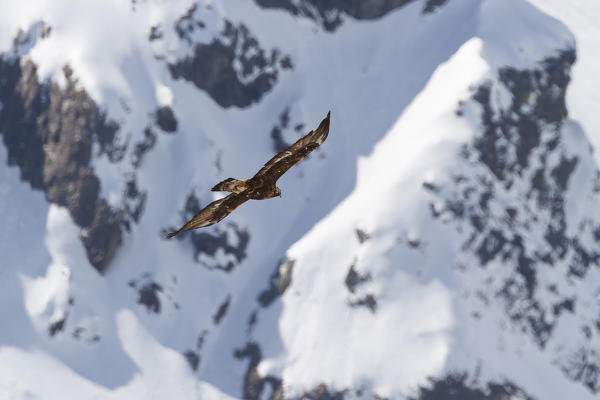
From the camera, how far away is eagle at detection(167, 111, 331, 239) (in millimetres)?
31422

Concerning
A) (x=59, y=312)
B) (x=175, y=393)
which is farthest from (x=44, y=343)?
(x=175, y=393)

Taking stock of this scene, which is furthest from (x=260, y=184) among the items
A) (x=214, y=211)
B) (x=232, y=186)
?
(x=214, y=211)

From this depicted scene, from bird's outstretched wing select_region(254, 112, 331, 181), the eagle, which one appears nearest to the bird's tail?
the eagle

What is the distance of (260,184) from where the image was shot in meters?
32.5

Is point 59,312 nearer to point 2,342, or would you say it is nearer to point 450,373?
point 2,342

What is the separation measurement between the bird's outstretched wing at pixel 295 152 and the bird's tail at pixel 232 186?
590 millimetres

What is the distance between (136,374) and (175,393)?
7.05 m

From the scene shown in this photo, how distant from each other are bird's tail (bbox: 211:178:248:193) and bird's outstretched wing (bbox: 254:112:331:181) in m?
0.59

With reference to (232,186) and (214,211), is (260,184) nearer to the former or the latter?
(232,186)

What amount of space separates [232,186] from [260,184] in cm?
126

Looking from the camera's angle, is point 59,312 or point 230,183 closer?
point 230,183

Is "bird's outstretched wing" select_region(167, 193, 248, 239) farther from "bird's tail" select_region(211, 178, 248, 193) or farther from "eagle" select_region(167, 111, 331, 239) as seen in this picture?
"bird's tail" select_region(211, 178, 248, 193)

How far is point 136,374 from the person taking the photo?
19700 cm

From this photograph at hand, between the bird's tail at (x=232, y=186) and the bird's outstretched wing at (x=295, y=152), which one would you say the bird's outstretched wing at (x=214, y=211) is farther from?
the bird's outstretched wing at (x=295, y=152)
